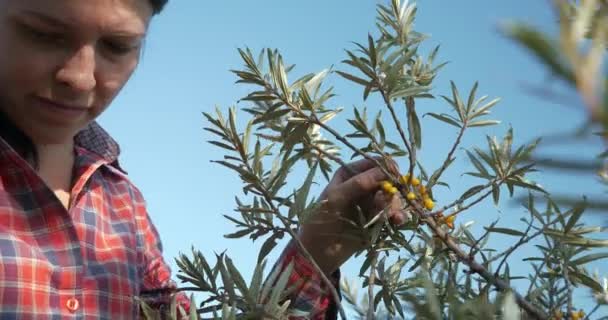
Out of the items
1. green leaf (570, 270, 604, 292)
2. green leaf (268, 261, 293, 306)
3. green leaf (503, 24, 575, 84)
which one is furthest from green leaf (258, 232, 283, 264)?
green leaf (503, 24, 575, 84)

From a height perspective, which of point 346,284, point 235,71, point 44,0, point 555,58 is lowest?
point 346,284

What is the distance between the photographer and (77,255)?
1.53m

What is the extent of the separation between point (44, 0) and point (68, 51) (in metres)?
0.11

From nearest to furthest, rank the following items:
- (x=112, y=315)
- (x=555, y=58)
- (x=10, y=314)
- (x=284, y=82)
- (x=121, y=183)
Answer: (x=555, y=58), (x=284, y=82), (x=10, y=314), (x=112, y=315), (x=121, y=183)

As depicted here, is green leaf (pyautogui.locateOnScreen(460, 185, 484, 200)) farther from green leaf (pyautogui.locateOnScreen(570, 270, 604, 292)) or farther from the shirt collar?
the shirt collar

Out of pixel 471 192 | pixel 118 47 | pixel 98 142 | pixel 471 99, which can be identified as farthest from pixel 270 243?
pixel 98 142

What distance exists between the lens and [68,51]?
1.32 meters

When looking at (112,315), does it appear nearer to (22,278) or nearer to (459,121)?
(22,278)

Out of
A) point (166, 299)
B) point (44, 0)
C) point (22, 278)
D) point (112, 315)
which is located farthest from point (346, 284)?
point (44, 0)

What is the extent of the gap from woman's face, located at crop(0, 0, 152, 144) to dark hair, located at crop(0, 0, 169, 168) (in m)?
0.04

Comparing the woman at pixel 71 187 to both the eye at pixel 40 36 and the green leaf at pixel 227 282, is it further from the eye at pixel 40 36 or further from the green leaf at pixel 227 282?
the green leaf at pixel 227 282

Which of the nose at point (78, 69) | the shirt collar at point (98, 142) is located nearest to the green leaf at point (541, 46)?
the nose at point (78, 69)

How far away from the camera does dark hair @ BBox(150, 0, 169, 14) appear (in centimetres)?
159

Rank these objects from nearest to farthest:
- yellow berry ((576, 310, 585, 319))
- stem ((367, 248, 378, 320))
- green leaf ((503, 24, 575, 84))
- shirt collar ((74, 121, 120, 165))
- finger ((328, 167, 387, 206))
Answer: green leaf ((503, 24, 575, 84)), stem ((367, 248, 378, 320)), yellow berry ((576, 310, 585, 319)), finger ((328, 167, 387, 206)), shirt collar ((74, 121, 120, 165))
